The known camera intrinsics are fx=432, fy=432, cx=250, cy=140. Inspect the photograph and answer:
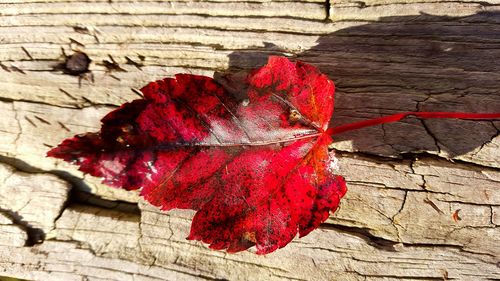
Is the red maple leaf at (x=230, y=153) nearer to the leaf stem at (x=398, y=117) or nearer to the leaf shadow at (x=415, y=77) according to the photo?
the leaf stem at (x=398, y=117)

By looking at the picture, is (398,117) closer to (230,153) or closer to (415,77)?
(415,77)

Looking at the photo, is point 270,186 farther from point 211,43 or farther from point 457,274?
point 457,274

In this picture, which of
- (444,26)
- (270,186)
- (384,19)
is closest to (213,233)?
(270,186)

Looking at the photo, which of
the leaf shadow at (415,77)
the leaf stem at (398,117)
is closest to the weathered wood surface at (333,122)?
the leaf shadow at (415,77)

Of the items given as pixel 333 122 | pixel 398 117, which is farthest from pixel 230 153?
pixel 398 117

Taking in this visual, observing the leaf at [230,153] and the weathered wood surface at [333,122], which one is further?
the weathered wood surface at [333,122]

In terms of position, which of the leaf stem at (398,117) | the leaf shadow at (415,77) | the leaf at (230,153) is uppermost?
the leaf shadow at (415,77)

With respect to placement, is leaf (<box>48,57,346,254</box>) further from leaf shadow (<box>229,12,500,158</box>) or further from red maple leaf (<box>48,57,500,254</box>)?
leaf shadow (<box>229,12,500,158</box>)
